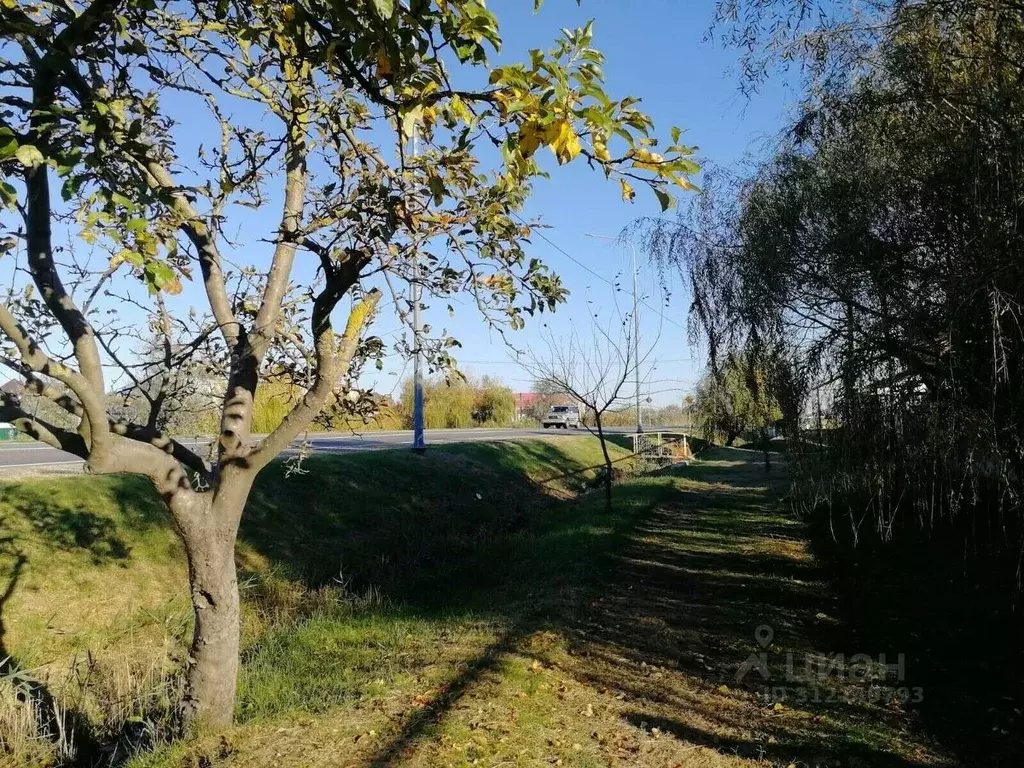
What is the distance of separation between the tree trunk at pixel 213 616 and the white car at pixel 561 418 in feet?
155

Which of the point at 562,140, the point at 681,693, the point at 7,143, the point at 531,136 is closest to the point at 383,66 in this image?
the point at 531,136

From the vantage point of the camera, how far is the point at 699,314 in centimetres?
1053

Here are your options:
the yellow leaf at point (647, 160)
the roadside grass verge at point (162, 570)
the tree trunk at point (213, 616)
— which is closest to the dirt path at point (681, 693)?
the tree trunk at point (213, 616)

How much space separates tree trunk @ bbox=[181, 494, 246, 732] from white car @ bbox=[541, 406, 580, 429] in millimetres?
47310

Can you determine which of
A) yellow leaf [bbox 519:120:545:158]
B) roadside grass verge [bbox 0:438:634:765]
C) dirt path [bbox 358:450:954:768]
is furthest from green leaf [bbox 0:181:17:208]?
roadside grass verge [bbox 0:438:634:765]

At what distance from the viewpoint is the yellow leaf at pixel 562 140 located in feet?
8.54

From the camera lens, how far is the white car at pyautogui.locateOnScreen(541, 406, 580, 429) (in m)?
52.2

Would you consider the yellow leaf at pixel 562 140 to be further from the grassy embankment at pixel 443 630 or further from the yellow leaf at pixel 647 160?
the grassy embankment at pixel 443 630

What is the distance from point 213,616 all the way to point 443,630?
281 centimetres

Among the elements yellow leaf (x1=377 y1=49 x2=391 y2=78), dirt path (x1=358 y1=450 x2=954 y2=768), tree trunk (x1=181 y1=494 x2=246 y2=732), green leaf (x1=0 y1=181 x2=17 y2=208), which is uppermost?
yellow leaf (x1=377 y1=49 x2=391 y2=78)

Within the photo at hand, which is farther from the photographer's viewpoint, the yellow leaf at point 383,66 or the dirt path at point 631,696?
the dirt path at point 631,696

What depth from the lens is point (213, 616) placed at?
4.59 m

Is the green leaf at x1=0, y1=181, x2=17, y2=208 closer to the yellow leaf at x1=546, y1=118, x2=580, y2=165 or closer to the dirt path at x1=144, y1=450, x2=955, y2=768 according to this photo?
the yellow leaf at x1=546, y1=118, x2=580, y2=165

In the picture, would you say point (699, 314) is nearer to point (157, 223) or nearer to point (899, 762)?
point (899, 762)
